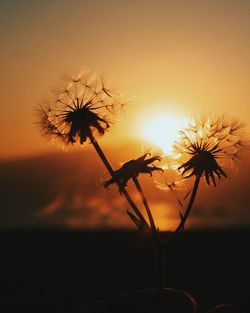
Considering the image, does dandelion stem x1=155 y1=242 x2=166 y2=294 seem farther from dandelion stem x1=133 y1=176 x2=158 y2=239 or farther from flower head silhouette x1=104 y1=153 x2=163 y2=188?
flower head silhouette x1=104 y1=153 x2=163 y2=188

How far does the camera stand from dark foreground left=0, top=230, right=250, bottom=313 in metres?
19.6

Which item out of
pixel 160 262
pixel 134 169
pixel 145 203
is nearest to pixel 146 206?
pixel 145 203

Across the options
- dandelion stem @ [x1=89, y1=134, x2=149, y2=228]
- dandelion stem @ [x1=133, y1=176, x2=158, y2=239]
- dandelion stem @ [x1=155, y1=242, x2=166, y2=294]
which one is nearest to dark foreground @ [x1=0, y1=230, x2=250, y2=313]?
dandelion stem @ [x1=155, y1=242, x2=166, y2=294]

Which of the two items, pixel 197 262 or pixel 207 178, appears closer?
pixel 207 178

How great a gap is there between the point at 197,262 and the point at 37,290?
33.2 ft

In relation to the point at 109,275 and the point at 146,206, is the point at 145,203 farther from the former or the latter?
the point at 109,275

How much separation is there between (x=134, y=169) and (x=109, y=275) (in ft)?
56.0

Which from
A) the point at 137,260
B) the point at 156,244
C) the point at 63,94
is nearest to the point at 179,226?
the point at 156,244

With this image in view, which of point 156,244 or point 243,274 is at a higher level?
point 243,274

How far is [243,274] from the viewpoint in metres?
24.7

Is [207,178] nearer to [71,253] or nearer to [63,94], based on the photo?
[63,94]

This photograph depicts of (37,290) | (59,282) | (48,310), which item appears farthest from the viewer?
(59,282)

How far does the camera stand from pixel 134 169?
29.0ft

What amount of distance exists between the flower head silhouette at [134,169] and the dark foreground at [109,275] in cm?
814
